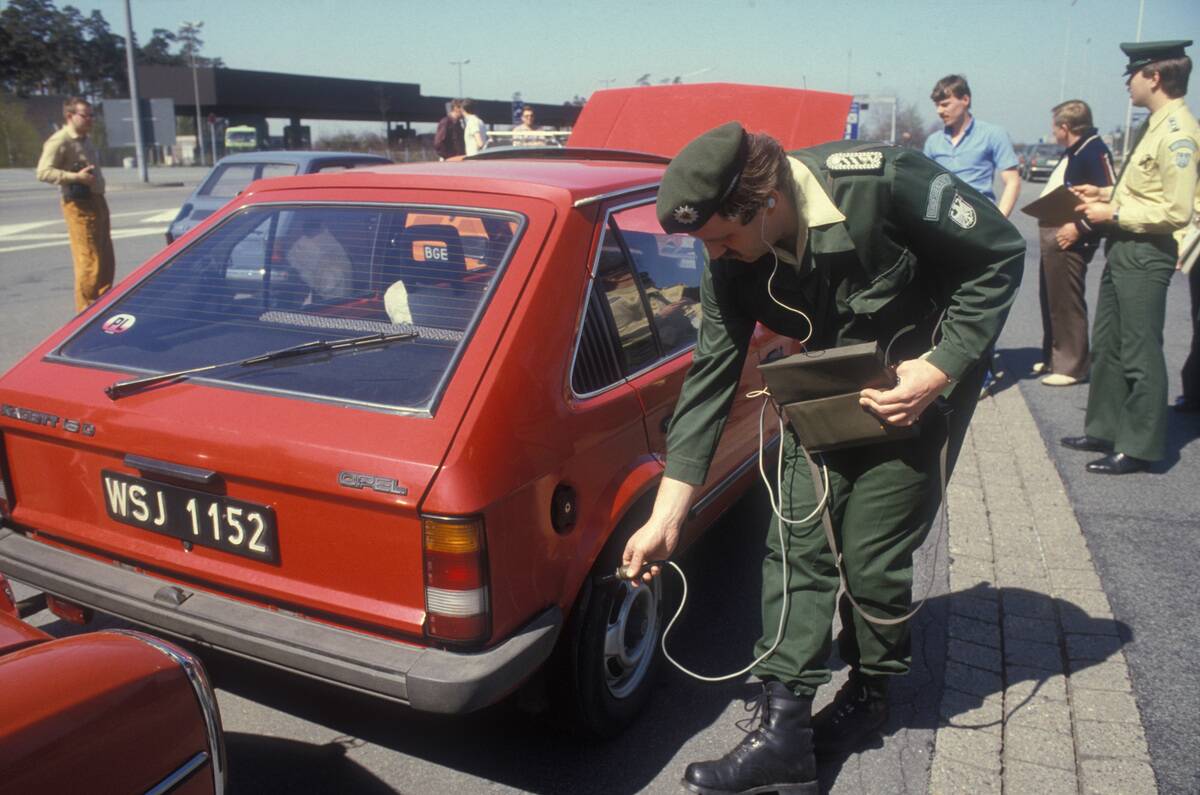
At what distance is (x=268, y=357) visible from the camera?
2768 mm

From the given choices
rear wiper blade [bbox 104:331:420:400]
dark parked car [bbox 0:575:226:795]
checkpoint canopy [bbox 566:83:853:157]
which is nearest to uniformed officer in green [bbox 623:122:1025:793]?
rear wiper blade [bbox 104:331:420:400]

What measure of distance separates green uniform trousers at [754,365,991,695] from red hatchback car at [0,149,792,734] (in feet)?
1.48

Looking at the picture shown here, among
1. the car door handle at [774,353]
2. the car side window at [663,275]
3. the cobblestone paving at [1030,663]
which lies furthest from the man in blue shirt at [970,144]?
the car side window at [663,275]

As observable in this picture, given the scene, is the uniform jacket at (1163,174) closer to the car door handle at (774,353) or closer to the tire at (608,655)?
the car door handle at (774,353)

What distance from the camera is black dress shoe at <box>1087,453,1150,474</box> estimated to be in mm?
5117

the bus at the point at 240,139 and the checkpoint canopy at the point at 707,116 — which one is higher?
the bus at the point at 240,139

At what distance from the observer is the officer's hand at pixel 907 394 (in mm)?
2328

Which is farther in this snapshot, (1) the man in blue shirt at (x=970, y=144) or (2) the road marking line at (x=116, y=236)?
(2) the road marking line at (x=116, y=236)

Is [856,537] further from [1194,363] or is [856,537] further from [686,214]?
[1194,363]

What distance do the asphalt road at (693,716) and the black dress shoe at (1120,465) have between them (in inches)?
16.6

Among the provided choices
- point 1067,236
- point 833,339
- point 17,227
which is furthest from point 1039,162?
point 833,339

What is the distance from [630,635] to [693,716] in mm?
357

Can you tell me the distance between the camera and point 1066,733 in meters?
2.95

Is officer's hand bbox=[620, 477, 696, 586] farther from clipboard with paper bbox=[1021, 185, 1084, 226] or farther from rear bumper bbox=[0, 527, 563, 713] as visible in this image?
clipboard with paper bbox=[1021, 185, 1084, 226]
